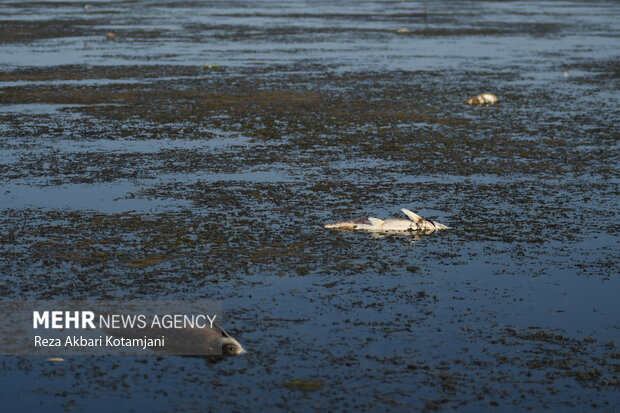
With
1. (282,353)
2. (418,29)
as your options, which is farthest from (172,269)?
(418,29)

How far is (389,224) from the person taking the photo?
1298 cm

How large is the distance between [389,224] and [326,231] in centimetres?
92

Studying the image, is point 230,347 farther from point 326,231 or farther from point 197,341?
point 326,231

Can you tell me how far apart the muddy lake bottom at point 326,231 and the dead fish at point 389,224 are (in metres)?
0.20

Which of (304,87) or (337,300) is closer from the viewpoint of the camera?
(337,300)

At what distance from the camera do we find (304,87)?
2817 centimetres

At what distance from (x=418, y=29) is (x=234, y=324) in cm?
4506

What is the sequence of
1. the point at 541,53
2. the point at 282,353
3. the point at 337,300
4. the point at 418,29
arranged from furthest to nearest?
the point at 418,29 → the point at 541,53 → the point at 337,300 → the point at 282,353

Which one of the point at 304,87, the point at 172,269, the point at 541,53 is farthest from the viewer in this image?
the point at 541,53

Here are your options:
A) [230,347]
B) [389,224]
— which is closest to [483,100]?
[389,224]

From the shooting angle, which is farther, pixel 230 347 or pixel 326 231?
pixel 326 231

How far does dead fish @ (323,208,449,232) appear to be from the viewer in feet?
42.4

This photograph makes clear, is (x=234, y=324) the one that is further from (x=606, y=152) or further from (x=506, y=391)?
(x=606, y=152)

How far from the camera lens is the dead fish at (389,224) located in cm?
1294
